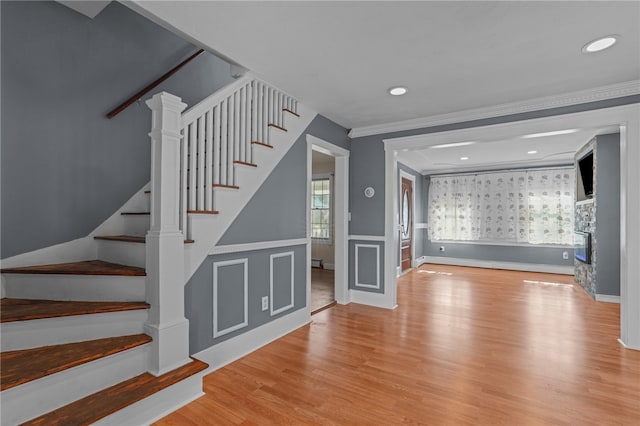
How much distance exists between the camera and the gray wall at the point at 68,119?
217 centimetres

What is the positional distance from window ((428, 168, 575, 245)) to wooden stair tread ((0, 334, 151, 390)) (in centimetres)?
703

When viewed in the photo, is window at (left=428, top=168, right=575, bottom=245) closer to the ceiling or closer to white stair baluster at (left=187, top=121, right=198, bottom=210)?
the ceiling

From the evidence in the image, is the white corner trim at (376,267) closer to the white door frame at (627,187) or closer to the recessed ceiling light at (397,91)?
the recessed ceiling light at (397,91)

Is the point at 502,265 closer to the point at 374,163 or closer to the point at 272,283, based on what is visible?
the point at 374,163

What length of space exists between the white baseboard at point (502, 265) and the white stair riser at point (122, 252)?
21.9 ft

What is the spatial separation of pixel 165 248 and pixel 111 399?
0.83m

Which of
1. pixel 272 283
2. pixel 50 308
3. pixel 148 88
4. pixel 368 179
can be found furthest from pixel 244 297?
pixel 368 179

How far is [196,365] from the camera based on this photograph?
196cm

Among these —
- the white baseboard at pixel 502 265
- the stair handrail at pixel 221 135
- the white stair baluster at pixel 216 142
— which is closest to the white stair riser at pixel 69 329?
the stair handrail at pixel 221 135

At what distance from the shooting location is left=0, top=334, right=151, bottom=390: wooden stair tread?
1.38 metres

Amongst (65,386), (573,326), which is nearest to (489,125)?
(573,326)

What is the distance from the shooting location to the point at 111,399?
1.58m

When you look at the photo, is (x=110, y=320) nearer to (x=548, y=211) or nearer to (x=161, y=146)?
(x=161, y=146)

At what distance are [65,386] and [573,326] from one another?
14.7 feet
